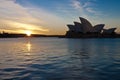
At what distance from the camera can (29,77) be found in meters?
10.2

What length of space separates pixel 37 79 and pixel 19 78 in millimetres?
833

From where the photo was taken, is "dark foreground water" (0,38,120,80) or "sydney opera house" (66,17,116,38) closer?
"dark foreground water" (0,38,120,80)

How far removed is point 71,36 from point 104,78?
134m

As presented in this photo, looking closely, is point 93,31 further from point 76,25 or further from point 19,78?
point 19,78

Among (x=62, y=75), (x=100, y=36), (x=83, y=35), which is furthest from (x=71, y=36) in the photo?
(x=62, y=75)

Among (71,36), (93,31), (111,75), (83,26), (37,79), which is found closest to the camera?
(37,79)

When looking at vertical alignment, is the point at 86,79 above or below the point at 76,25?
below

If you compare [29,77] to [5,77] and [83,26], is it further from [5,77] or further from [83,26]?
[83,26]

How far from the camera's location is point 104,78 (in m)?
10.0

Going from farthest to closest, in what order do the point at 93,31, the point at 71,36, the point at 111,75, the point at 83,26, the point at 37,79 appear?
the point at 71,36 → the point at 93,31 → the point at 83,26 → the point at 111,75 → the point at 37,79

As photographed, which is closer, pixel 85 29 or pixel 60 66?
pixel 60 66

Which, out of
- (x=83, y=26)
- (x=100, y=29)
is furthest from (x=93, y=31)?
(x=83, y=26)

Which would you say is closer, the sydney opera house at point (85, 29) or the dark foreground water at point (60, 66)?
the dark foreground water at point (60, 66)

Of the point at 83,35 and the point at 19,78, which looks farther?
the point at 83,35
